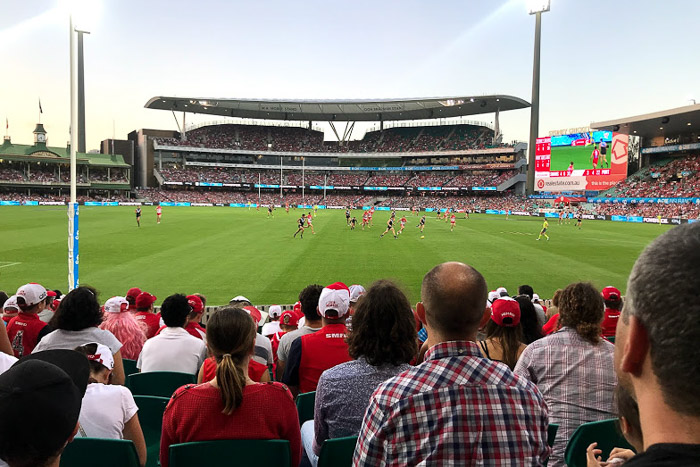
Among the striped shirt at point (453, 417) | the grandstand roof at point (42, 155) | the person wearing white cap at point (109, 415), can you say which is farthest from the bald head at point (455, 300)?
the grandstand roof at point (42, 155)

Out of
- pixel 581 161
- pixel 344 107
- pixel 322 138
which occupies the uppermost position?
pixel 344 107

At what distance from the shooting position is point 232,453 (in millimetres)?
2984

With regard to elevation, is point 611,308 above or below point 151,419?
above

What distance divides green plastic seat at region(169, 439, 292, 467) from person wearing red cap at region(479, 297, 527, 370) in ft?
8.44

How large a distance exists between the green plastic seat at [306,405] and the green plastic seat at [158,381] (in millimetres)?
1569

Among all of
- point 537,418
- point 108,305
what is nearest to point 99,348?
point 537,418

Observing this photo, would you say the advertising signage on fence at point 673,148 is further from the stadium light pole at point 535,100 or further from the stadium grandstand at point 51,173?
the stadium grandstand at point 51,173

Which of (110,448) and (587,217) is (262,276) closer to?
(110,448)

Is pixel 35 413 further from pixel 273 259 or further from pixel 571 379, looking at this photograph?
pixel 273 259

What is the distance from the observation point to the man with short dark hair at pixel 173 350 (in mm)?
5578

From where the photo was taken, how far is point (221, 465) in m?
2.99

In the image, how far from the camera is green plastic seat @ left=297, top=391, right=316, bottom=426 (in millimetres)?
4172

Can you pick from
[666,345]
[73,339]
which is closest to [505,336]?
[666,345]

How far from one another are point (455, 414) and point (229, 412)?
1621 mm
